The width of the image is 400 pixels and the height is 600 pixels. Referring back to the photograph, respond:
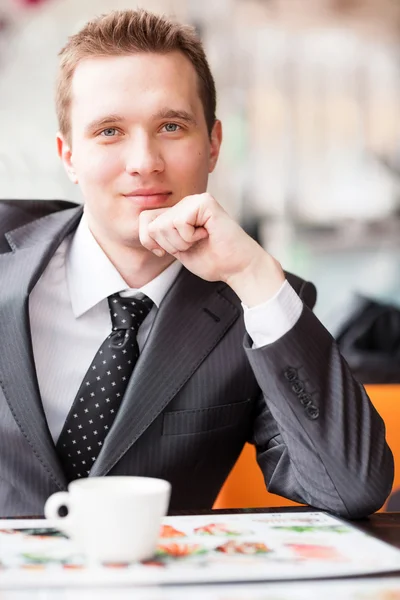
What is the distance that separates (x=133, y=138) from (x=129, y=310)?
28cm

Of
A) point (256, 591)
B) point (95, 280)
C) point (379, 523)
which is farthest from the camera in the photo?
point (95, 280)

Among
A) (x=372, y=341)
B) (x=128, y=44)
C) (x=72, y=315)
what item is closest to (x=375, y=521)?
(x=72, y=315)

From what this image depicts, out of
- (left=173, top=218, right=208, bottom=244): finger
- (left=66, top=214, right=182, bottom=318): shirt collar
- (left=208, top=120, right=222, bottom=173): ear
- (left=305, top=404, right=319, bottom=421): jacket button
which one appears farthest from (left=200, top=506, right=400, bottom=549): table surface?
(left=208, top=120, right=222, bottom=173): ear

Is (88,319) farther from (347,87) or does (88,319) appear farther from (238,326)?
(347,87)

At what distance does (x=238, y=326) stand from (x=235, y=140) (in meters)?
3.42

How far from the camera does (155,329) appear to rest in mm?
1359

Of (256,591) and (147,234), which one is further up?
(147,234)

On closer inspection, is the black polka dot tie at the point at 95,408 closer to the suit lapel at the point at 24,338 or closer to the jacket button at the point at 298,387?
the suit lapel at the point at 24,338

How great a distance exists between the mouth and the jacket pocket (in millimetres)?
338

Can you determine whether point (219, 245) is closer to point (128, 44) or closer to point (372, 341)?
point (128, 44)

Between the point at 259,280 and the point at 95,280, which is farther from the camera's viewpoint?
the point at 95,280

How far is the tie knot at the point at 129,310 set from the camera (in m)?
1.40

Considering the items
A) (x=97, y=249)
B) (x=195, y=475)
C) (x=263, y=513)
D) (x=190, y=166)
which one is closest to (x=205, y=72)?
(x=190, y=166)

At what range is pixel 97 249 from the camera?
4.92ft
